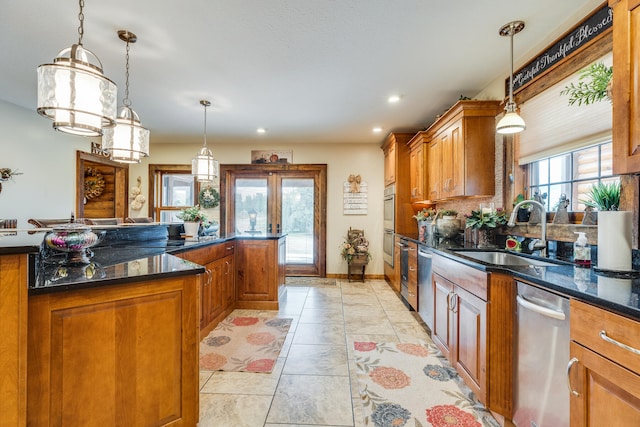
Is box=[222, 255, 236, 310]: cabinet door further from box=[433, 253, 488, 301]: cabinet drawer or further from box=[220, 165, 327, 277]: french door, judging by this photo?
box=[433, 253, 488, 301]: cabinet drawer

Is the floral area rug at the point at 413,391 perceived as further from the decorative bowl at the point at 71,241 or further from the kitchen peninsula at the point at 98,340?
the decorative bowl at the point at 71,241

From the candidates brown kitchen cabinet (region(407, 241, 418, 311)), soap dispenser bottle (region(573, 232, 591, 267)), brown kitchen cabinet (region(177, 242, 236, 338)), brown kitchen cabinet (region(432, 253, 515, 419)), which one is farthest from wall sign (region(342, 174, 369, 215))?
soap dispenser bottle (region(573, 232, 591, 267))

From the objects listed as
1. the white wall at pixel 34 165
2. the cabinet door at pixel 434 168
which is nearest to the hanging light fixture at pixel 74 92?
the cabinet door at pixel 434 168

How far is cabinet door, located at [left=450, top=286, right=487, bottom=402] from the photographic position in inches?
68.8

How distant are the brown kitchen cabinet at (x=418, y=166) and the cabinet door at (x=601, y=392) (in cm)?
307

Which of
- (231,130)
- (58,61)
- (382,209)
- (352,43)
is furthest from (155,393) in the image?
(382,209)

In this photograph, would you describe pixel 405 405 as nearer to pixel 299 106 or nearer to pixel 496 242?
pixel 496 242

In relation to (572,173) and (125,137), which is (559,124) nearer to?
(572,173)

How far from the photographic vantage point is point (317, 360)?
7.90ft

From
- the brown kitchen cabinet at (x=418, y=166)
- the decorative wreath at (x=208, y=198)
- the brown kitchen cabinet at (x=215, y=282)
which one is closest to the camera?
the brown kitchen cabinet at (x=215, y=282)

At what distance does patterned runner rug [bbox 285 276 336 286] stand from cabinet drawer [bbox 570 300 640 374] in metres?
4.09

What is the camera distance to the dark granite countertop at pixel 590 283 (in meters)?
0.98

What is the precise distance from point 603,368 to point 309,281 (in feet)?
14.7

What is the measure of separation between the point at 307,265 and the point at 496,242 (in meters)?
3.57
